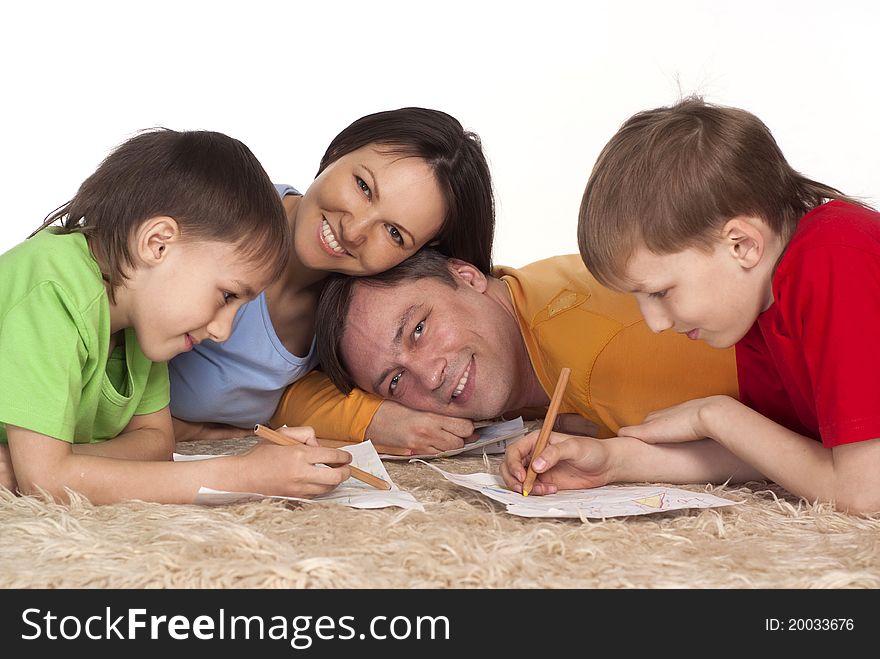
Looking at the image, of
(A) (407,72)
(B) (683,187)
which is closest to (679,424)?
(B) (683,187)

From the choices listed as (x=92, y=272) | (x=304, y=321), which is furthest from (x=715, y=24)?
(x=92, y=272)

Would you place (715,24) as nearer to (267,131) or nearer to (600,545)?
(267,131)

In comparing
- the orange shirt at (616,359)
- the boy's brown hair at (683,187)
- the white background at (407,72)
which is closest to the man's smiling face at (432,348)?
the orange shirt at (616,359)

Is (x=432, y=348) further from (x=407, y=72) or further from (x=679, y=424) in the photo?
(x=407, y=72)

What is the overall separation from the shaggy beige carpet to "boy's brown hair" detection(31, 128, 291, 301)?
37cm

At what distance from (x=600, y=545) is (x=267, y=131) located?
2596mm

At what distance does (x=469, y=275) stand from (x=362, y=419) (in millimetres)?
356

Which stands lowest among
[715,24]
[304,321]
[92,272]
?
[304,321]

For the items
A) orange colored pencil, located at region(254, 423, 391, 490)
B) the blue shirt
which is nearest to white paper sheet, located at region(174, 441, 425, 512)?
orange colored pencil, located at region(254, 423, 391, 490)

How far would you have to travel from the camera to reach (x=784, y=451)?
125 centimetres

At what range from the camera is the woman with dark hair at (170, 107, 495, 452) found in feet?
5.66

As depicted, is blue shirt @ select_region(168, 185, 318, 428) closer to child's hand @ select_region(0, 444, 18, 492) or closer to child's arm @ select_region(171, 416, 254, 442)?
child's arm @ select_region(171, 416, 254, 442)

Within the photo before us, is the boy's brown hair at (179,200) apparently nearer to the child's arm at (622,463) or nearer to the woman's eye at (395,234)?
the woman's eye at (395,234)
